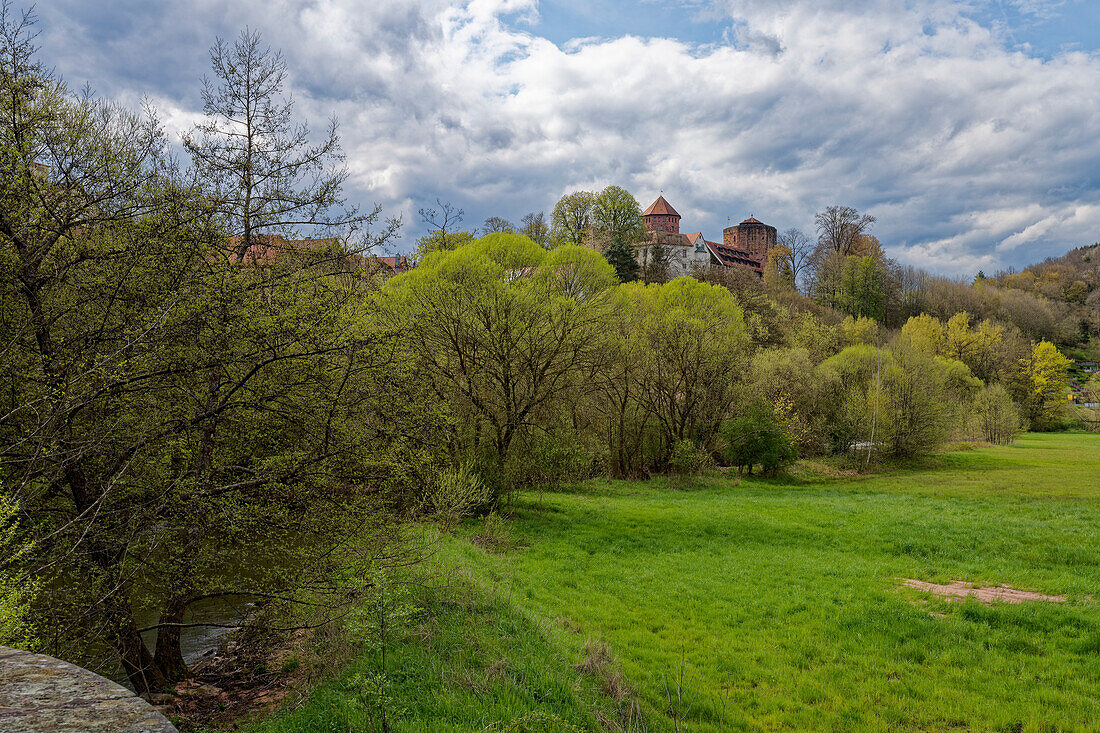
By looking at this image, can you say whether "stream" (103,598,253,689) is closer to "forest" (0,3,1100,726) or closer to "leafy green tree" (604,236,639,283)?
"forest" (0,3,1100,726)

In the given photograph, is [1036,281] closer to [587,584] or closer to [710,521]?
[710,521]

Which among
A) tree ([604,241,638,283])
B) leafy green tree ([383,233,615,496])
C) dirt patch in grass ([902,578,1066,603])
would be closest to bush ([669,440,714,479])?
leafy green tree ([383,233,615,496])

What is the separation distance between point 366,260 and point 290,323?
9.55 feet

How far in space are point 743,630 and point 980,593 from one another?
5.67 m

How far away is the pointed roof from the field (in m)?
83.9

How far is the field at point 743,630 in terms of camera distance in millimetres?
6754

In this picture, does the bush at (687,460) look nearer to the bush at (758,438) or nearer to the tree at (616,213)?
the bush at (758,438)

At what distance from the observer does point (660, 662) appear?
876 cm

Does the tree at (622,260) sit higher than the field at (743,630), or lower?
higher

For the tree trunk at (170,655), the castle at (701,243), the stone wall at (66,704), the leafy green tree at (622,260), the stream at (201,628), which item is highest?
the castle at (701,243)

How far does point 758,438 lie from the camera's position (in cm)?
2997

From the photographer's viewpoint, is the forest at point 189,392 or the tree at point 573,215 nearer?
the forest at point 189,392

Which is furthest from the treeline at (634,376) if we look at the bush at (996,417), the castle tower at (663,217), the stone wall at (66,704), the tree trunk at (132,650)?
the castle tower at (663,217)

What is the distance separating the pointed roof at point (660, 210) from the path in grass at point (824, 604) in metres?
80.7
